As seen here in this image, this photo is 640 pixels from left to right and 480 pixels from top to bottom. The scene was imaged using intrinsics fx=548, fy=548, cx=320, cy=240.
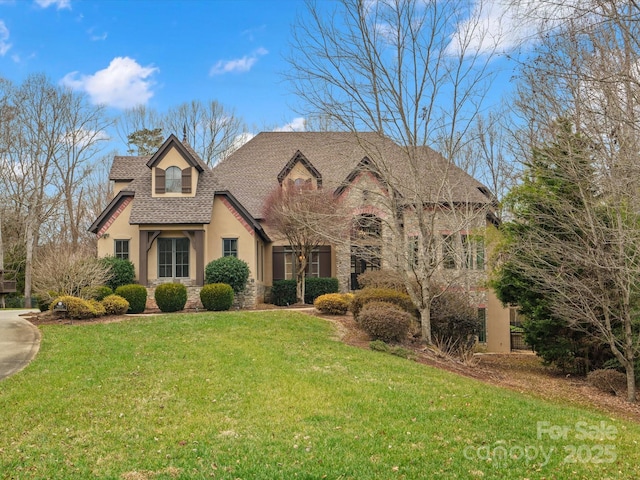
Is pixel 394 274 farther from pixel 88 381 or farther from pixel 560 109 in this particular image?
pixel 88 381

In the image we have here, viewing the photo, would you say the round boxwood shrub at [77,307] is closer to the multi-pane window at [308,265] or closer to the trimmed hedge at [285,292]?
the trimmed hedge at [285,292]

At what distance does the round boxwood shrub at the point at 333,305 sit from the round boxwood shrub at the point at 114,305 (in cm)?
605

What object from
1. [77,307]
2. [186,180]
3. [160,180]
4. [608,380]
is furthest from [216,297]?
[608,380]

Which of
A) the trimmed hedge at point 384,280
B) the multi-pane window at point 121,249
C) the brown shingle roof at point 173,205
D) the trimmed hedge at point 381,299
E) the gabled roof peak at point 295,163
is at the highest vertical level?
the gabled roof peak at point 295,163

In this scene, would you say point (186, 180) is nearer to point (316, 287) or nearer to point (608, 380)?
point (316, 287)

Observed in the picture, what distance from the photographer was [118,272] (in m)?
20.2

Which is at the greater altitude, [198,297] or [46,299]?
[46,299]

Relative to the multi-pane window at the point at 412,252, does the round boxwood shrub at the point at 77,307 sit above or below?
below

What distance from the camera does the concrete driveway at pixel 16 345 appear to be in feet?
33.6

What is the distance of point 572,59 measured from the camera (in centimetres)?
847

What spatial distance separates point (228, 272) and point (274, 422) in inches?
549

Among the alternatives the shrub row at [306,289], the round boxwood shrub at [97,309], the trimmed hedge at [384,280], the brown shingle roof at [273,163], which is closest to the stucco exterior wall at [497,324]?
the brown shingle roof at [273,163]

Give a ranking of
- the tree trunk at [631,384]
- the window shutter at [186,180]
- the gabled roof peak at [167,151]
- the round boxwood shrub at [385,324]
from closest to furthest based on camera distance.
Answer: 1. the tree trunk at [631,384]
2. the round boxwood shrub at [385,324]
3. the gabled roof peak at [167,151]
4. the window shutter at [186,180]

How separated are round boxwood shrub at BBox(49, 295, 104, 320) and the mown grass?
4.54 m
